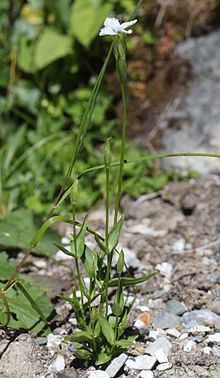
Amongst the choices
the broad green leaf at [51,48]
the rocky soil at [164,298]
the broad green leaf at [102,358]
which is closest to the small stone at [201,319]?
the rocky soil at [164,298]

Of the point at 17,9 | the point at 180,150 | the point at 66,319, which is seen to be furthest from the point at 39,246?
the point at 17,9

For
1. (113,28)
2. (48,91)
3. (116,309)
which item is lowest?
(116,309)

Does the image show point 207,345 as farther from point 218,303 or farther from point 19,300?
point 19,300

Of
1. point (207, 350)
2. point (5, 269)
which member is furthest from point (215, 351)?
point (5, 269)

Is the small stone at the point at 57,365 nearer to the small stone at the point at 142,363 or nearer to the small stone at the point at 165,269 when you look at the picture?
the small stone at the point at 142,363

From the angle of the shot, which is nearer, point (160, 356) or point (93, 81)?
point (160, 356)

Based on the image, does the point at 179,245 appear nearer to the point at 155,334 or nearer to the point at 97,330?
the point at 155,334
